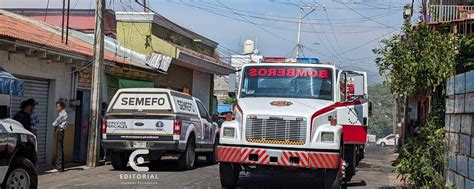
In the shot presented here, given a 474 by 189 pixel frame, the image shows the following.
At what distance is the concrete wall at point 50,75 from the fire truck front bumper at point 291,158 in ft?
23.6

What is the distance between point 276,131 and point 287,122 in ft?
0.88

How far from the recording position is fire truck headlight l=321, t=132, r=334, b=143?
34.9ft

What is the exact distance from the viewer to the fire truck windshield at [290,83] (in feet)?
38.7

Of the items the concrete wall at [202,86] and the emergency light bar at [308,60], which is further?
the concrete wall at [202,86]

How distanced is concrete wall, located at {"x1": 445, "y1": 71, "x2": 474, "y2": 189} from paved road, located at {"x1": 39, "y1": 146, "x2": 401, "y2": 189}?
159 inches

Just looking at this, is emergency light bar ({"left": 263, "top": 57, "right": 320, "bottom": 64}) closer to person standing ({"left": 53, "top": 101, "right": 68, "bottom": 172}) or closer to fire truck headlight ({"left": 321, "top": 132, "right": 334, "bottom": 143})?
fire truck headlight ({"left": 321, "top": 132, "right": 334, "bottom": 143})

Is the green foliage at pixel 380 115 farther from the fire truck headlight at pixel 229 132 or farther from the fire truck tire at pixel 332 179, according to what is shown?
the fire truck headlight at pixel 229 132

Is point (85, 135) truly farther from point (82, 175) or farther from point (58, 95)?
point (82, 175)

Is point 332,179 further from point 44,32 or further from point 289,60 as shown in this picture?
point 44,32

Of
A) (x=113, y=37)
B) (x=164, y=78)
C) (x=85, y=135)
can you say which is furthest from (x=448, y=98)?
(x=113, y=37)

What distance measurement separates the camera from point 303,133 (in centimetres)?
1066

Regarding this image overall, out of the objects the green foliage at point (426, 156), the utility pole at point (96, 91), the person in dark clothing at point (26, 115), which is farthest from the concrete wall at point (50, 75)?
the green foliage at point (426, 156)

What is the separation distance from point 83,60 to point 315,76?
837 centimetres

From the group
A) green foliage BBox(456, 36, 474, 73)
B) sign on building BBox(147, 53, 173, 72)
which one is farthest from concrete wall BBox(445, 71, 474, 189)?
sign on building BBox(147, 53, 173, 72)
